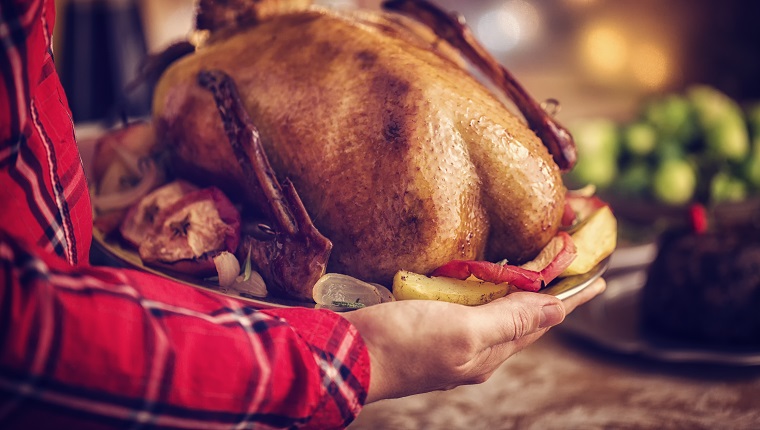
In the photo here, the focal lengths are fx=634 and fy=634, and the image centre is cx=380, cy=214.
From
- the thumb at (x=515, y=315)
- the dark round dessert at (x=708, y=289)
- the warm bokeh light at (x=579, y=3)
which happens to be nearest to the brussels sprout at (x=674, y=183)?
the dark round dessert at (x=708, y=289)

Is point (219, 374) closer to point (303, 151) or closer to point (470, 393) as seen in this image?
point (303, 151)

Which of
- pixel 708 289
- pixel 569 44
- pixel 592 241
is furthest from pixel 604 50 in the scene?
pixel 592 241

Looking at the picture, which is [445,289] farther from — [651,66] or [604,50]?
[604,50]

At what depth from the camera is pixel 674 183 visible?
2111 millimetres

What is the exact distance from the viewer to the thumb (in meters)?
0.85

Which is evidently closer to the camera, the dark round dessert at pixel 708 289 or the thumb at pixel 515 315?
the thumb at pixel 515 315

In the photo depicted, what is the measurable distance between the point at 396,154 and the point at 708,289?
919 mm

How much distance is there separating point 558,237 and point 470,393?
0.53 m

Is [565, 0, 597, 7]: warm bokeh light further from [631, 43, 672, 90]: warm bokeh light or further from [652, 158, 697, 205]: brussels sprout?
[652, 158, 697, 205]: brussels sprout

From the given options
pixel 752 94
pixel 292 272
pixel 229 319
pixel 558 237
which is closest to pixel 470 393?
pixel 558 237

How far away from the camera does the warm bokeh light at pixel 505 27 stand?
14.6 feet

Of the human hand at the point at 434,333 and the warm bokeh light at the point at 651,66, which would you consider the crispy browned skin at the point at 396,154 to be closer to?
the human hand at the point at 434,333

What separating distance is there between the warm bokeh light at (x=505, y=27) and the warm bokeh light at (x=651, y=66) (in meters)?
0.78

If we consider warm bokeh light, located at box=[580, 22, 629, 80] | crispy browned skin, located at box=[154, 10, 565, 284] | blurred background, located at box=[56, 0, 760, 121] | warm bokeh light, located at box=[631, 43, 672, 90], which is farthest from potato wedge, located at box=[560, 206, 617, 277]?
warm bokeh light, located at box=[580, 22, 629, 80]
